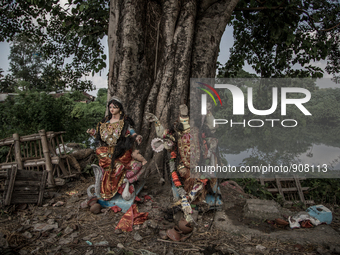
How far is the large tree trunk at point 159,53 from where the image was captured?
5.39 meters

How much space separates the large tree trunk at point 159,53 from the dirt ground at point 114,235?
1.95 m

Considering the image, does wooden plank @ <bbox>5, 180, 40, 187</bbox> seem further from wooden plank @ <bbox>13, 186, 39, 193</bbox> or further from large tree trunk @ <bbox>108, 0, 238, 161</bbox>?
large tree trunk @ <bbox>108, 0, 238, 161</bbox>

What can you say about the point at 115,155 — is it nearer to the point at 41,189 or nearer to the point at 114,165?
the point at 114,165

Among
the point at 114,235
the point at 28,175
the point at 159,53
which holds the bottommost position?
the point at 114,235

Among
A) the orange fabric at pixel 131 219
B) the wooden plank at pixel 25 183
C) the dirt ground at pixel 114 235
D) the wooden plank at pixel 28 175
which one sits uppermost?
the wooden plank at pixel 28 175

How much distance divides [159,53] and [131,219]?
12.7ft

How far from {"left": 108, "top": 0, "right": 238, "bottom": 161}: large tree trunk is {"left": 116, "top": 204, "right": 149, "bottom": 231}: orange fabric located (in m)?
1.79

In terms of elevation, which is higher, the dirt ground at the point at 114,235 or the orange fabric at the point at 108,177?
the orange fabric at the point at 108,177

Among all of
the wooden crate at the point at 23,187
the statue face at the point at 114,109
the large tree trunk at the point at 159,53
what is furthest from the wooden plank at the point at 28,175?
the large tree trunk at the point at 159,53

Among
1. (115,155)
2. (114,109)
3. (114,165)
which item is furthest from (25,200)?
(114,109)

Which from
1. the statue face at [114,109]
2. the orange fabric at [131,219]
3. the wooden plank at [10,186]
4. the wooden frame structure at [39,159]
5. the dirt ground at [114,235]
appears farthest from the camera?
the wooden frame structure at [39,159]

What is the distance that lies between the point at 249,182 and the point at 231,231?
299 cm

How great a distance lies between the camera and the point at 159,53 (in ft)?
19.2

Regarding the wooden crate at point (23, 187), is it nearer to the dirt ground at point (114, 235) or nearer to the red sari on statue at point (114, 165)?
the dirt ground at point (114, 235)
